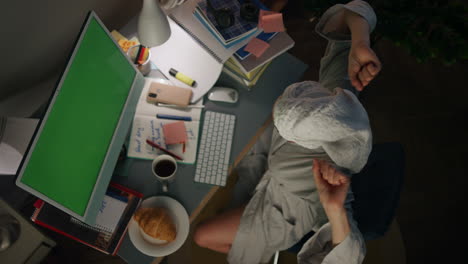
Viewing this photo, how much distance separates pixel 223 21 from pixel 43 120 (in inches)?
30.1

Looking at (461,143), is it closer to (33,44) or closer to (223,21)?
(223,21)

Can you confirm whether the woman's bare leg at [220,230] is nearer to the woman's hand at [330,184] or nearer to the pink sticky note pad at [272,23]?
the woman's hand at [330,184]

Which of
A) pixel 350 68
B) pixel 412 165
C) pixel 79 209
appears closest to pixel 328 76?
pixel 350 68

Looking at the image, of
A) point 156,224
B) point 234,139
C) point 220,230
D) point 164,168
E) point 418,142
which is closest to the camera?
point 156,224

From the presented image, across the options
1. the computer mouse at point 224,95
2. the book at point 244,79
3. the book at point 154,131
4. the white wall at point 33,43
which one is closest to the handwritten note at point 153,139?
the book at point 154,131

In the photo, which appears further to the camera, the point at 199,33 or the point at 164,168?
the point at 199,33

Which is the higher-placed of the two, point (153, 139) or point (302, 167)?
point (153, 139)

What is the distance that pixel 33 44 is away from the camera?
1.06 meters

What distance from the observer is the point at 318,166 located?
1116 mm

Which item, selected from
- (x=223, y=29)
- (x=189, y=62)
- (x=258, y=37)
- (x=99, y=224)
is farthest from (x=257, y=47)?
(x=99, y=224)

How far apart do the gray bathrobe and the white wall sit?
28.0 inches

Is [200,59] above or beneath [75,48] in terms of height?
beneath

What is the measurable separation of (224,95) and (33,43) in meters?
0.67

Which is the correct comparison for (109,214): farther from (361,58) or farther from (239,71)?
(361,58)
